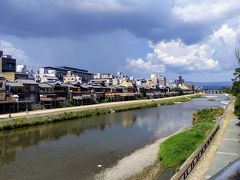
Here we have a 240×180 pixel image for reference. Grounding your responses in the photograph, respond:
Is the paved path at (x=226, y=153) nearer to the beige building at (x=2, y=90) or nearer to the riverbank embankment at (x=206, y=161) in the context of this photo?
the riverbank embankment at (x=206, y=161)

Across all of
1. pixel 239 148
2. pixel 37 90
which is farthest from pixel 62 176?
pixel 37 90

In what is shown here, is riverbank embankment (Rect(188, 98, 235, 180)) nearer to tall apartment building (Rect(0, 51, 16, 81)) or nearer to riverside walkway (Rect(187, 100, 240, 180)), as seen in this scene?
riverside walkway (Rect(187, 100, 240, 180))

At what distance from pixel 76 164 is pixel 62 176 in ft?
9.58

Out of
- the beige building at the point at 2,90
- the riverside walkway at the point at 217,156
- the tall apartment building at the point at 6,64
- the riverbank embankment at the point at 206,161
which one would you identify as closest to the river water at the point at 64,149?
the riverbank embankment at the point at 206,161

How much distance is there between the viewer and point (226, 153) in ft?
61.5

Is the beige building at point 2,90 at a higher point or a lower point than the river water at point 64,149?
higher

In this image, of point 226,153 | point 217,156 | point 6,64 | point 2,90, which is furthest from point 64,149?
point 6,64

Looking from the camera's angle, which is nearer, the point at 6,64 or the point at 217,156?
the point at 217,156

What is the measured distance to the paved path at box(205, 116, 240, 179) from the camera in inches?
601

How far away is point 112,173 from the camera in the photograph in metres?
20.4

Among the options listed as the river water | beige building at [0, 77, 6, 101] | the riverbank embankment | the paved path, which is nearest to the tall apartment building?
beige building at [0, 77, 6, 101]

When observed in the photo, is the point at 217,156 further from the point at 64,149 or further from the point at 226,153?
the point at 64,149

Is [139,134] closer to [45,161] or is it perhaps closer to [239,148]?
[45,161]

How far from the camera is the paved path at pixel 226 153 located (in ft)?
50.1
